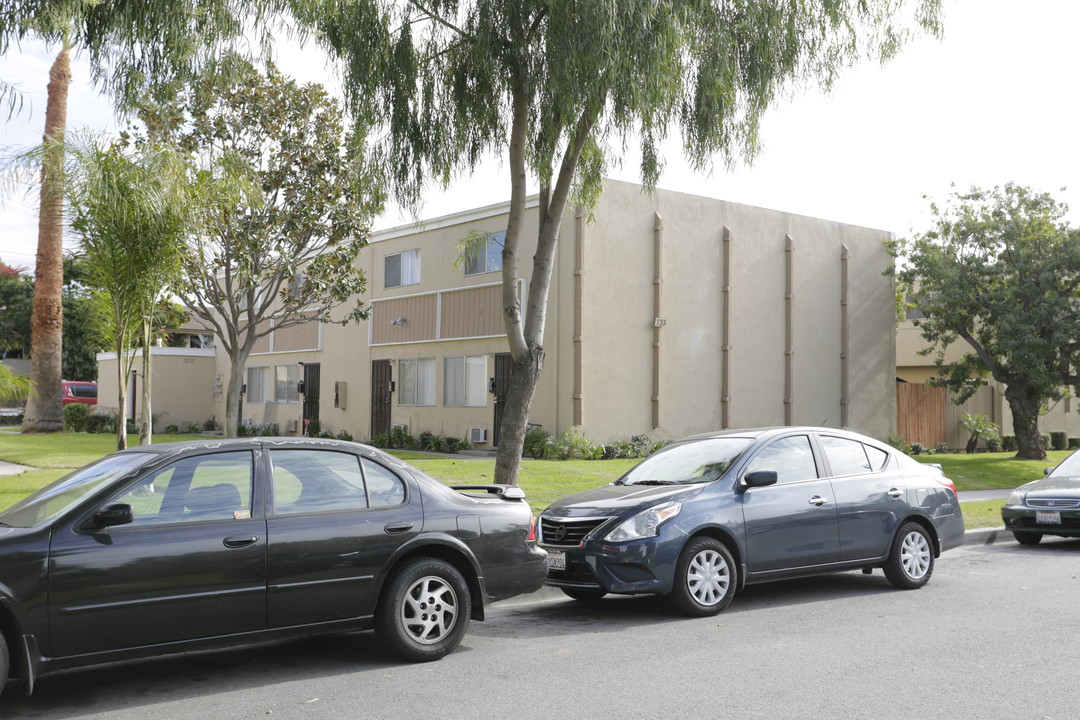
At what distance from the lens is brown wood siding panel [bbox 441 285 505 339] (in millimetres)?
24406

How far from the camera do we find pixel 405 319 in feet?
89.6

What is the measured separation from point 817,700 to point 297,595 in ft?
10.3

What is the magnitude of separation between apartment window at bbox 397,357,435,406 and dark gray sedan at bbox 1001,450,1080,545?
1623cm

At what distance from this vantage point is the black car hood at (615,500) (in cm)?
816

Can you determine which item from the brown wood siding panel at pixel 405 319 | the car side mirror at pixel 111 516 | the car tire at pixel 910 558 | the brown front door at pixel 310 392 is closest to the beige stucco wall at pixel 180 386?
the brown front door at pixel 310 392

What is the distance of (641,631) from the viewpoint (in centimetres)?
764

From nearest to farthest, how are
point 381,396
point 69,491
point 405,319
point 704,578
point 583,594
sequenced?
point 69,491, point 704,578, point 583,594, point 405,319, point 381,396

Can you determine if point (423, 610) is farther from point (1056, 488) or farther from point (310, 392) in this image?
point (310, 392)

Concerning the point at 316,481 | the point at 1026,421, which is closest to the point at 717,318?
the point at 1026,421

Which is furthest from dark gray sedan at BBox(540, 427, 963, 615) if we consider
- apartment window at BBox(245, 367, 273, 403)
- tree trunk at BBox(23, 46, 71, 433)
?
apartment window at BBox(245, 367, 273, 403)

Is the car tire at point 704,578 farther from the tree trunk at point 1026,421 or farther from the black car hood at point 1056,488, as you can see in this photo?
the tree trunk at point 1026,421

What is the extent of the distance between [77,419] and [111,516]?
30.9 metres

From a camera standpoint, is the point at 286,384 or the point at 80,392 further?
the point at 80,392

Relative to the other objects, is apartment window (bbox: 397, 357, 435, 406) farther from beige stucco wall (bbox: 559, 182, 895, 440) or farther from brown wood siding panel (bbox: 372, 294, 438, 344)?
beige stucco wall (bbox: 559, 182, 895, 440)
